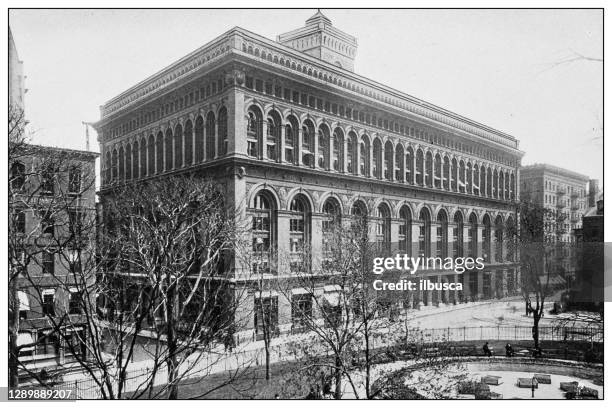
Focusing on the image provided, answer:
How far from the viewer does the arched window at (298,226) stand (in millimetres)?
23109

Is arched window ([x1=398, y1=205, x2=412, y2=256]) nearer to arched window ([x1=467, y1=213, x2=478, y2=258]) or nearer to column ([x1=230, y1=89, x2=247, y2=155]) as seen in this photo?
arched window ([x1=467, y1=213, x2=478, y2=258])

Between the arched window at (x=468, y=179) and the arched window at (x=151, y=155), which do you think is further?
the arched window at (x=151, y=155)

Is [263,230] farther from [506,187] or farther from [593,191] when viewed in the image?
[593,191]

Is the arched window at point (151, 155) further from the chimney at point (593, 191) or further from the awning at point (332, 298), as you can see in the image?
the chimney at point (593, 191)

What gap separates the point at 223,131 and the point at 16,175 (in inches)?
405

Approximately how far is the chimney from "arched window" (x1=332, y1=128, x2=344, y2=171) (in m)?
10.5

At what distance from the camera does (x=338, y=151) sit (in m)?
23.4

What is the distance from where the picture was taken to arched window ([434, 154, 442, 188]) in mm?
23219

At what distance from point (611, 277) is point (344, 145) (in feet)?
40.7

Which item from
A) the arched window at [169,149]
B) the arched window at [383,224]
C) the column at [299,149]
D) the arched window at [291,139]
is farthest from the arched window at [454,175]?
the arched window at [169,149]

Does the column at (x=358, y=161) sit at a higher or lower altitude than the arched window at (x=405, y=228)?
higher

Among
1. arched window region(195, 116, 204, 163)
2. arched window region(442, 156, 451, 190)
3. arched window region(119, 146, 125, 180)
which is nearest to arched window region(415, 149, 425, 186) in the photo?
arched window region(442, 156, 451, 190)

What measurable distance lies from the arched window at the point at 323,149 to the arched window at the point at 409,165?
12.4 feet

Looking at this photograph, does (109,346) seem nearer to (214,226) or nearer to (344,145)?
(214,226)
